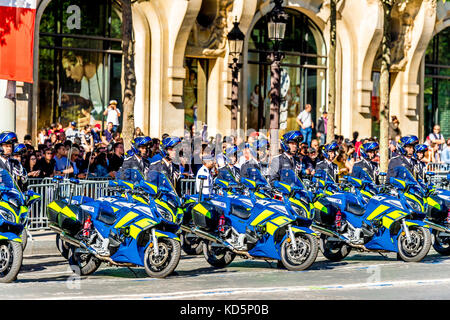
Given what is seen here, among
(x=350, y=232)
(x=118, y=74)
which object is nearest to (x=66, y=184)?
(x=350, y=232)

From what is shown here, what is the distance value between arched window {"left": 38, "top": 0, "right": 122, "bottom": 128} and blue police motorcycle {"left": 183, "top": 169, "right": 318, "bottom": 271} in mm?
13481

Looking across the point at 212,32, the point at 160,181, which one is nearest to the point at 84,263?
the point at 160,181

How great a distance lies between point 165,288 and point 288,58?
Answer: 2143 centimetres

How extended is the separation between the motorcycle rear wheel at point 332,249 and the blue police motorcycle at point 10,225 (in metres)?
4.24

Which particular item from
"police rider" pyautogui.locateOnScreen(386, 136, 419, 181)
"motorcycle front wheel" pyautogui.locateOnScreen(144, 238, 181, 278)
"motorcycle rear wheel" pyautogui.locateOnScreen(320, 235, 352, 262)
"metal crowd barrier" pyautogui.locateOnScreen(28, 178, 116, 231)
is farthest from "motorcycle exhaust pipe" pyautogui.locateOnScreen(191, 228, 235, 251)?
"metal crowd barrier" pyautogui.locateOnScreen(28, 178, 116, 231)

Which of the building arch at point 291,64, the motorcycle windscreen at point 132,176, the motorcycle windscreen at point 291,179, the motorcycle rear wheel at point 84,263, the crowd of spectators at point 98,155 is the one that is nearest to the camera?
the motorcycle rear wheel at point 84,263

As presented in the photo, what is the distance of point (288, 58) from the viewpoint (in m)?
32.0

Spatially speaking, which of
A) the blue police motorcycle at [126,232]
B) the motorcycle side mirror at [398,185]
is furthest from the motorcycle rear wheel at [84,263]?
the motorcycle side mirror at [398,185]

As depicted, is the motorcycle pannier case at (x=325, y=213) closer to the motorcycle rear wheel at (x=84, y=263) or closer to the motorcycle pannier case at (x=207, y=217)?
the motorcycle pannier case at (x=207, y=217)

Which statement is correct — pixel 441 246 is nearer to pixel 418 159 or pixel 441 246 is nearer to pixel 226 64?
pixel 418 159

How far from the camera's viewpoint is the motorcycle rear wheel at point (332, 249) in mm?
14305

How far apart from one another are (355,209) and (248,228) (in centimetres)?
197

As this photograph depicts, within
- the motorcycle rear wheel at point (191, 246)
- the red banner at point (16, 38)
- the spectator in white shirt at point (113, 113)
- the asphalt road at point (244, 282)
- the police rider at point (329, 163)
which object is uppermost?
the red banner at point (16, 38)

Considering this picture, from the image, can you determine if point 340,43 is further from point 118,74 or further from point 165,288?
point 165,288
